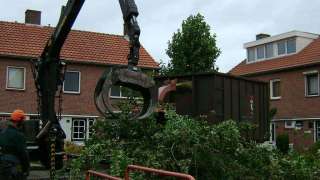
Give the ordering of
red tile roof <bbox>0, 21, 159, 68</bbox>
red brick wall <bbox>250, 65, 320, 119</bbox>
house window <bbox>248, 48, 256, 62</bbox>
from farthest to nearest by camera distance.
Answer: house window <bbox>248, 48, 256, 62</bbox> < red brick wall <bbox>250, 65, 320, 119</bbox> < red tile roof <bbox>0, 21, 159, 68</bbox>

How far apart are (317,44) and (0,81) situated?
67.4 feet

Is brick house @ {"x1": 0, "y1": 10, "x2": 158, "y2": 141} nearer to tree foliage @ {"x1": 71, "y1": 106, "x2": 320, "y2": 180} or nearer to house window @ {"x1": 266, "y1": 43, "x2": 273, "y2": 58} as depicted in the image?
house window @ {"x1": 266, "y1": 43, "x2": 273, "y2": 58}

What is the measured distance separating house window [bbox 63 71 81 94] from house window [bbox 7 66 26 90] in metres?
2.45

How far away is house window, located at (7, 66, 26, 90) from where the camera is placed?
3059 centimetres

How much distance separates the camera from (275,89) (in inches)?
1470

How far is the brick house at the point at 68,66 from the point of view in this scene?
30500mm

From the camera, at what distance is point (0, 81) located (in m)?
30.2

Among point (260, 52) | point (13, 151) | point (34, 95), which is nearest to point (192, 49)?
point (34, 95)

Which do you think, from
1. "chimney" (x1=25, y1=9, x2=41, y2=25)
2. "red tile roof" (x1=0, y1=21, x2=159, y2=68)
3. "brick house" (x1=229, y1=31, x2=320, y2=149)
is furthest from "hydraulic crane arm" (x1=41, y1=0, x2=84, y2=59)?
"chimney" (x1=25, y1=9, x2=41, y2=25)

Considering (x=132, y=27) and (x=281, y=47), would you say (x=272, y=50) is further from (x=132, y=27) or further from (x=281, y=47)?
(x=132, y=27)

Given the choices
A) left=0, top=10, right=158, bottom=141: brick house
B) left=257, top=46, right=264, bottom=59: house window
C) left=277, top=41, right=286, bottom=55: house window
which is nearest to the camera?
left=0, top=10, right=158, bottom=141: brick house

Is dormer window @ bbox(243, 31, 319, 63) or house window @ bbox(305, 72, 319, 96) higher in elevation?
dormer window @ bbox(243, 31, 319, 63)

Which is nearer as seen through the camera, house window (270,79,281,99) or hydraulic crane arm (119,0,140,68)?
hydraulic crane arm (119,0,140,68)

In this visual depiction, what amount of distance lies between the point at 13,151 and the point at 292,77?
27.8 metres
